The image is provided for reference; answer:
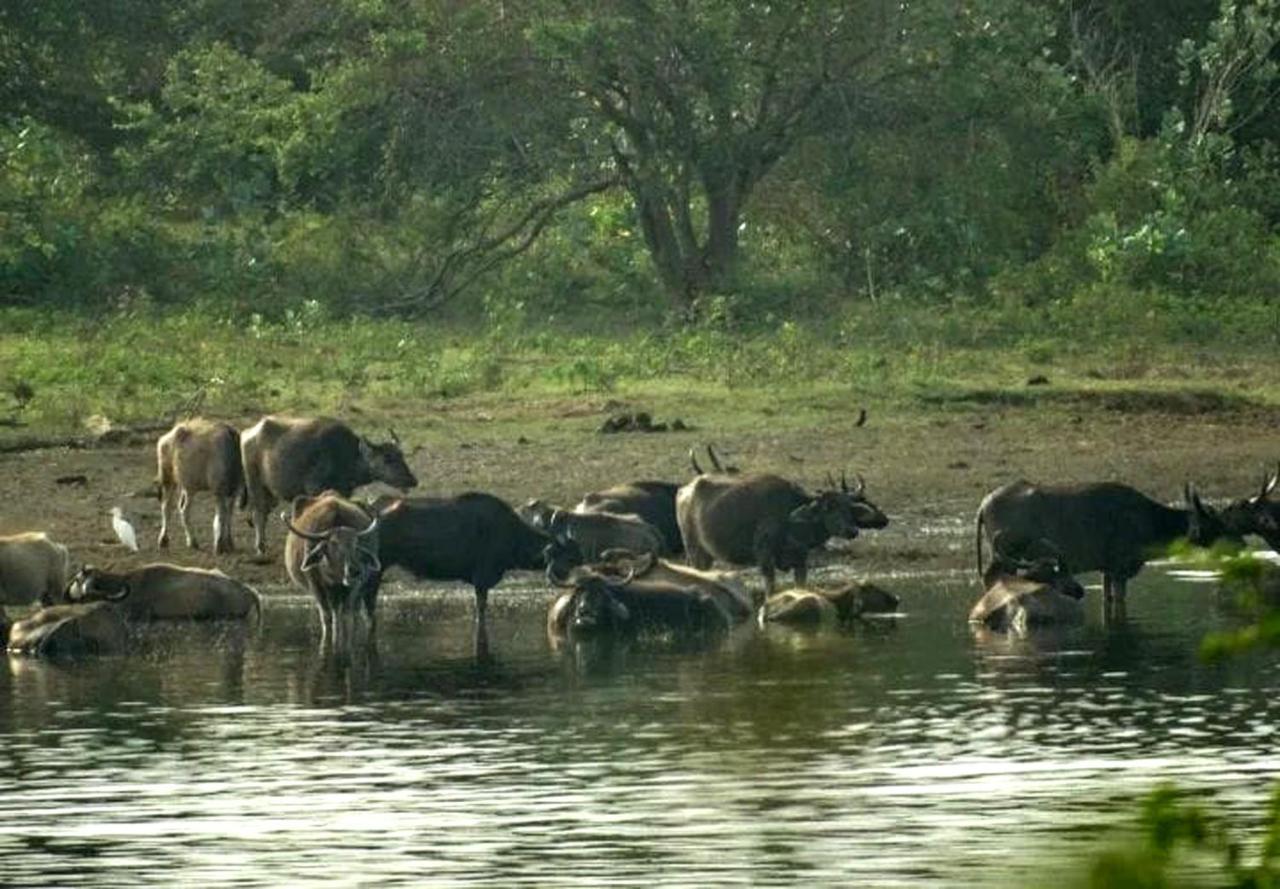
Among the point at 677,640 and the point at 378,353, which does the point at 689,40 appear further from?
the point at 677,640

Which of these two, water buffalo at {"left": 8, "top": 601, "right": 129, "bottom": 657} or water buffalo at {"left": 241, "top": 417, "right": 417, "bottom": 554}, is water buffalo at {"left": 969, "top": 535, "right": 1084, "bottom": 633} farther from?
water buffalo at {"left": 8, "top": 601, "right": 129, "bottom": 657}

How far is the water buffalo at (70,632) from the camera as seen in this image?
48.3ft

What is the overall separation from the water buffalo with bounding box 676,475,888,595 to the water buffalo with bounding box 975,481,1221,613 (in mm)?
885

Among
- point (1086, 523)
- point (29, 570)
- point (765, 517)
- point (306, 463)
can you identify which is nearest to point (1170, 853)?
point (29, 570)

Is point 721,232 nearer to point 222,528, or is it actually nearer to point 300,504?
point 222,528

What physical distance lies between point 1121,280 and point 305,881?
69.5ft

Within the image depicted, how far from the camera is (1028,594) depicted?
50.0ft

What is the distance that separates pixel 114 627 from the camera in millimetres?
14906

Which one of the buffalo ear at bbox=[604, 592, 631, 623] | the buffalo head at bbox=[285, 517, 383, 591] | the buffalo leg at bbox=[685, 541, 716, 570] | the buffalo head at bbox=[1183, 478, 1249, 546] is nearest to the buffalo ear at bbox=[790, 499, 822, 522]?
the buffalo leg at bbox=[685, 541, 716, 570]

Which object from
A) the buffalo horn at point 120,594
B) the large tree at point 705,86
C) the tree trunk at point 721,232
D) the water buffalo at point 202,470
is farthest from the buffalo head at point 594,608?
the tree trunk at point 721,232

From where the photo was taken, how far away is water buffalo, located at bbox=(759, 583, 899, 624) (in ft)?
51.1

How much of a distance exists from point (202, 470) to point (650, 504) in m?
3.00

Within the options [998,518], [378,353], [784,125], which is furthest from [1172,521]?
[784,125]

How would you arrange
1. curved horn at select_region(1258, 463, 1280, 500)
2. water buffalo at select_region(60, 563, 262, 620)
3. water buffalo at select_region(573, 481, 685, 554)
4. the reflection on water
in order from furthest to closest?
water buffalo at select_region(573, 481, 685, 554) < curved horn at select_region(1258, 463, 1280, 500) < water buffalo at select_region(60, 563, 262, 620) < the reflection on water
